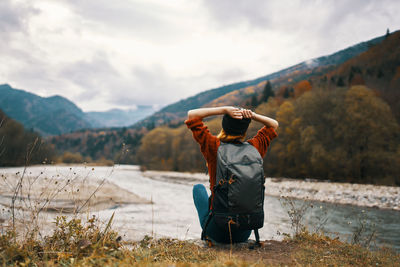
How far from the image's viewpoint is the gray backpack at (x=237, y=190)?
272 centimetres

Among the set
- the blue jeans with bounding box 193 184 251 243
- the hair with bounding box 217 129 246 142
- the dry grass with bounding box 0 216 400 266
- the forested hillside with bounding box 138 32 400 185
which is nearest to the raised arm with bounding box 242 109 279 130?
the hair with bounding box 217 129 246 142

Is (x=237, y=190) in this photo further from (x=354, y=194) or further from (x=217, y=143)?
(x=354, y=194)

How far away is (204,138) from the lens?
2.88 m

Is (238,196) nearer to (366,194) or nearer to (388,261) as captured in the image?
(388,261)

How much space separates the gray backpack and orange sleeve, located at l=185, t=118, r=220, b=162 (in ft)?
0.31

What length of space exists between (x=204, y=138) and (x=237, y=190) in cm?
68

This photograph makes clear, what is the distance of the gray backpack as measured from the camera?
8.93ft

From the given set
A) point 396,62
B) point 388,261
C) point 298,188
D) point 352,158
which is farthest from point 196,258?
point 396,62

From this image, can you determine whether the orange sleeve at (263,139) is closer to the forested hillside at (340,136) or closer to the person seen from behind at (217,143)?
the person seen from behind at (217,143)

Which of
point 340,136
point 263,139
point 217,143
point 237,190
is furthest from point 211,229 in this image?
point 340,136

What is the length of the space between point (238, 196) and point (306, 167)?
3016cm

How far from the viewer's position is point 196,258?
2705mm

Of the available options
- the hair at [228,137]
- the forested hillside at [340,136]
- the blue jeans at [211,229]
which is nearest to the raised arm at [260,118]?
the hair at [228,137]

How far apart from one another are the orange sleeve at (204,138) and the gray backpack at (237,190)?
9 centimetres
